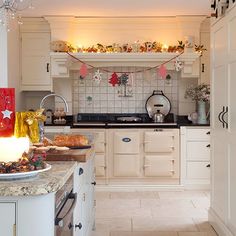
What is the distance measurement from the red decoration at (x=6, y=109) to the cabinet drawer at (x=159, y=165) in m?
3.66

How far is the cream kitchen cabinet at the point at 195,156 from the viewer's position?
228 inches

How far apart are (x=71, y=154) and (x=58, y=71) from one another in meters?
3.66

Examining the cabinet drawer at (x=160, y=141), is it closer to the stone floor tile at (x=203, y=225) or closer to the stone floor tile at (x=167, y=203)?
the stone floor tile at (x=167, y=203)

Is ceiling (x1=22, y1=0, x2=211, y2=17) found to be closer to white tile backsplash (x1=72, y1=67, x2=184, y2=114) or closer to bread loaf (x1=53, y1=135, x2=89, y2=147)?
white tile backsplash (x1=72, y1=67, x2=184, y2=114)

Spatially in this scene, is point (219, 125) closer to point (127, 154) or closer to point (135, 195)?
point (135, 195)

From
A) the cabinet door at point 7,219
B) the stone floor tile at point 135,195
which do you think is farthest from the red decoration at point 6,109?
the stone floor tile at point 135,195

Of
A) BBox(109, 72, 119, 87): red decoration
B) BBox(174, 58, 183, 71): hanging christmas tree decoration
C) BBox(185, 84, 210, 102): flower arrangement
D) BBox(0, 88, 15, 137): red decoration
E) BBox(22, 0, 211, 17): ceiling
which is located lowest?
BBox(0, 88, 15, 137): red decoration

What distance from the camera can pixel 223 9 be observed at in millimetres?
3627

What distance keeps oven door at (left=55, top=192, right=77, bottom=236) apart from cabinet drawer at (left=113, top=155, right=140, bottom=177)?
346cm

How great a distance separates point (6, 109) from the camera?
7.43ft

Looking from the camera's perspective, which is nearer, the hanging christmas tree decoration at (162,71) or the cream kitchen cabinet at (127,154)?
the cream kitchen cabinet at (127,154)

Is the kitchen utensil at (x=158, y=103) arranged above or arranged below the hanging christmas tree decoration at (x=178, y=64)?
below

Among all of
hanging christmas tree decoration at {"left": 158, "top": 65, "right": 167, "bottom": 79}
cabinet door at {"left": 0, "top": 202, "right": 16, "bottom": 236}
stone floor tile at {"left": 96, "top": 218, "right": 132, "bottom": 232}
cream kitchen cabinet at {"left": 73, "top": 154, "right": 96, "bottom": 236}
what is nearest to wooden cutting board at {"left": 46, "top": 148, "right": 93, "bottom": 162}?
cream kitchen cabinet at {"left": 73, "top": 154, "right": 96, "bottom": 236}

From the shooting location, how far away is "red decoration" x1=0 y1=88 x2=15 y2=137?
2.25 m
